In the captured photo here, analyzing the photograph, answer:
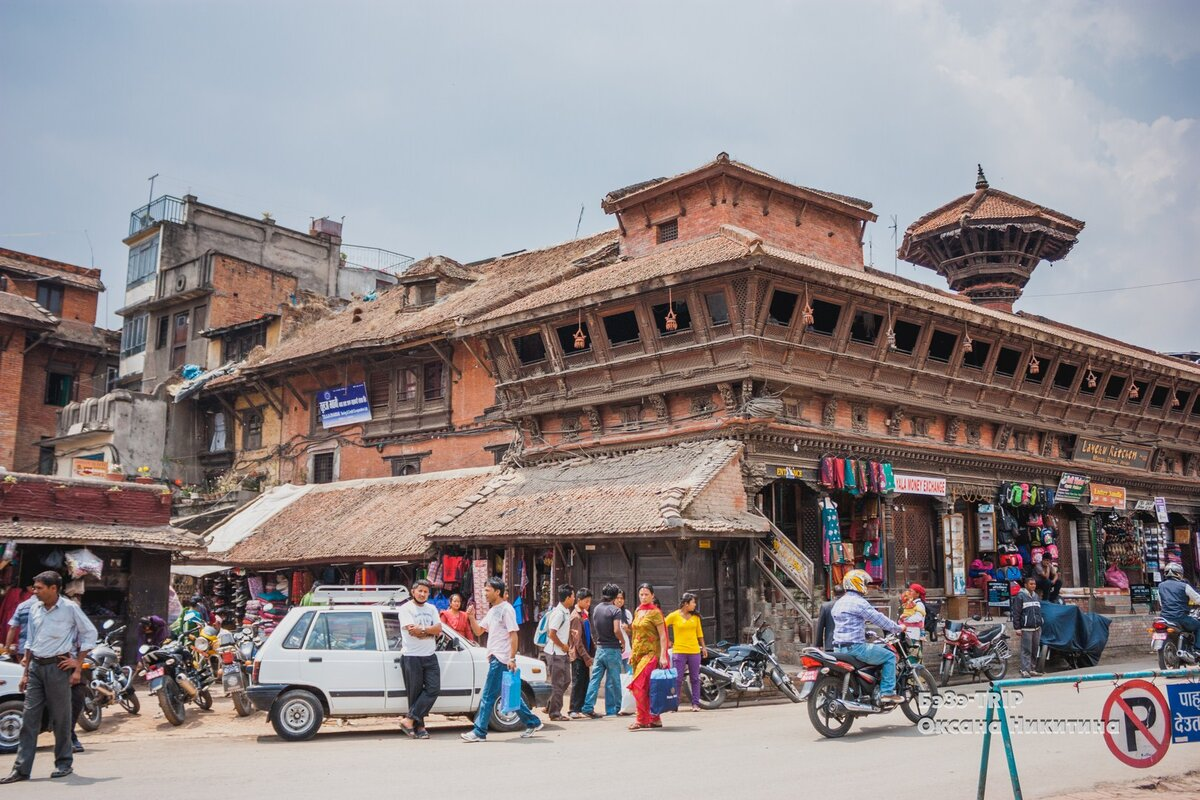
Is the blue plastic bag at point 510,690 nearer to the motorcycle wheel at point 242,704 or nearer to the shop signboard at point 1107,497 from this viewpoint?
the motorcycle wheel at point 242,704

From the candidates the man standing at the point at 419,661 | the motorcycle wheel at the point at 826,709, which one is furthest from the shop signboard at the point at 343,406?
the motorcycle wheel at the point at 826,709

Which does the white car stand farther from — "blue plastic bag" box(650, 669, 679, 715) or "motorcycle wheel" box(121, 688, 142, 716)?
"motorcycle wheel" box(121, 688, 142, 716)

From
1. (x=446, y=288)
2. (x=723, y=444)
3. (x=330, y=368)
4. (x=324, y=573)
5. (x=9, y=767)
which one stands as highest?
(x=446, y=288)

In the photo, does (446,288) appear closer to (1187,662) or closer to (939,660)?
(939,660)

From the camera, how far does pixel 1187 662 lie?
1739 cm

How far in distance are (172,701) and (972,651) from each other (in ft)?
41.5

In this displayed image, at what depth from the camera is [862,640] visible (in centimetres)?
1153

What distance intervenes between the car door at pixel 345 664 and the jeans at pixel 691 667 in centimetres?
409

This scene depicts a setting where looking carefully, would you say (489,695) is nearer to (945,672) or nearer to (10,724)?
(10,724)

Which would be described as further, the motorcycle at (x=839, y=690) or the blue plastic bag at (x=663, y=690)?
the blue plastic bag at (x=663, y=690)

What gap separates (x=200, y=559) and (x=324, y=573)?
3.40m

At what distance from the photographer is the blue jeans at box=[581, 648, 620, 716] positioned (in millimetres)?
14258

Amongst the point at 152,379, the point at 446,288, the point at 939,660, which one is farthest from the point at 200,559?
the point at 939,660

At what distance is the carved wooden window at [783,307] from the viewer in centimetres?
2091
